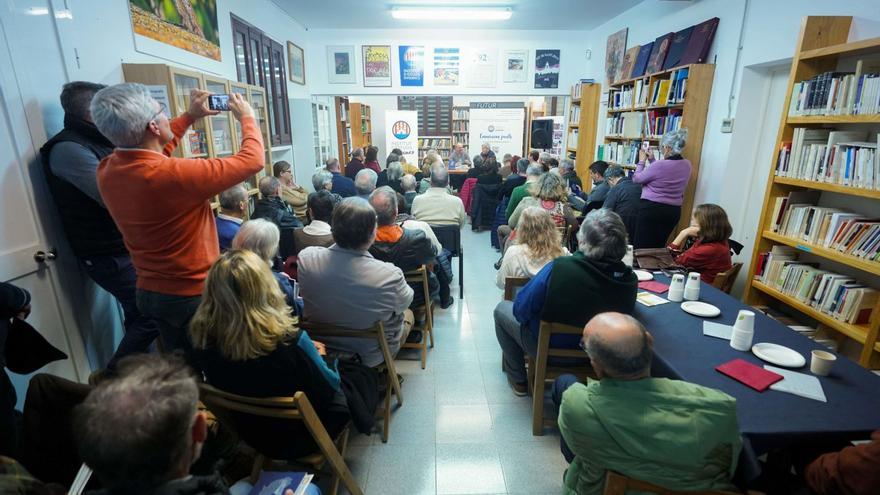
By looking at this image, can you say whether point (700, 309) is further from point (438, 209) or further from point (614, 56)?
point (614, 56)

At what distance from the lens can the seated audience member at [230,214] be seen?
2631 mm

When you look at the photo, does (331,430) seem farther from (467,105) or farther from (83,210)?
(467,105)

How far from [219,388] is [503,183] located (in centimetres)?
539

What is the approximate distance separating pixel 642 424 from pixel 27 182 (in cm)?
288

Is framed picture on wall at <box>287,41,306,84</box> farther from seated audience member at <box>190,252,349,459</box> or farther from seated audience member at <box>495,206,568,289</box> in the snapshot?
seated audience member at <box>190,252,349,459</box>

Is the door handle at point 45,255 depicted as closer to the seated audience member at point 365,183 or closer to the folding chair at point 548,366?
the folding chair at point 548,366

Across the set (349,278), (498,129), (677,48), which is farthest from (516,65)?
(349,278)

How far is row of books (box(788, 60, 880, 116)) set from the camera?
2.32 meters

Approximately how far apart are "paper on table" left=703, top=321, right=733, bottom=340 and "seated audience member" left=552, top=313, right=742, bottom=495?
2.60ft

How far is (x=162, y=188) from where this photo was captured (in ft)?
4.96

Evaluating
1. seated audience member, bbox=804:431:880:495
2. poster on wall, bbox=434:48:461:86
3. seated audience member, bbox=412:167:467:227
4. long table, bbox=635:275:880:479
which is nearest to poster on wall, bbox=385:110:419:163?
poster on wall, bbox=434:48:461:86

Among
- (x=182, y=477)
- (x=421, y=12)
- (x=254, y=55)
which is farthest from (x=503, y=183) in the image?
(x=182, y=477)

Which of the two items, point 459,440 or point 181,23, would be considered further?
point 181,23

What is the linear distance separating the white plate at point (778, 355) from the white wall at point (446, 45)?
6.37 metres
